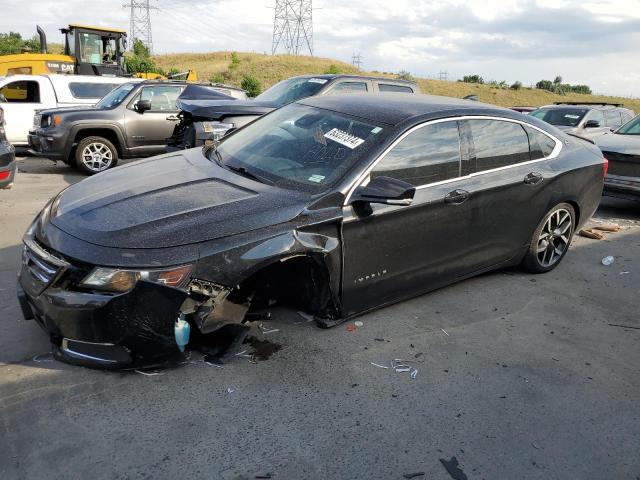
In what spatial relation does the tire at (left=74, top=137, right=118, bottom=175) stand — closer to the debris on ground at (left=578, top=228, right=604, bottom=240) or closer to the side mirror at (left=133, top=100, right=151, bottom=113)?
the side mirror at (left=133, top=100, right=151, bottom=113)

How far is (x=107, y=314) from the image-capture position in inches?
111

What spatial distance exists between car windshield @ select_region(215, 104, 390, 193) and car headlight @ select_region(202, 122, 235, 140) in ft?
8.78

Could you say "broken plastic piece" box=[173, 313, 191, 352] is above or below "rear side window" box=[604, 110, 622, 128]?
below

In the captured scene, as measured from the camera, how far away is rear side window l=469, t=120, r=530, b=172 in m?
4.22

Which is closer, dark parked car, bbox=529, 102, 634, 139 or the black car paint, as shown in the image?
the black car paint

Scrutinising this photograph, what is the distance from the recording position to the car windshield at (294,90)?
8.52 metres

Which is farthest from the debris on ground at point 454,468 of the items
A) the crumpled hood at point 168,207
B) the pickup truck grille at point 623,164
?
the pickup truck grille at point 623,164

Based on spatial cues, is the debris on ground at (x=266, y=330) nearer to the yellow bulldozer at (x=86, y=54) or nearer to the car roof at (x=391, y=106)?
the car roof at (x=391, y=106)

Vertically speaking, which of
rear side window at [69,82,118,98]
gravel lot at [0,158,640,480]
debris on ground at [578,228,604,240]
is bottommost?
gravel lot at [0,158,640,480]

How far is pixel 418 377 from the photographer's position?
3.30 metres

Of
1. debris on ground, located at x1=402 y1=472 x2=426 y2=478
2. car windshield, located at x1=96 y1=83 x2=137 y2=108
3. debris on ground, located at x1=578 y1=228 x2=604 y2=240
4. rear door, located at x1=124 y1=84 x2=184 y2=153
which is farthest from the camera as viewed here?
car windshield, located at x1=96 y1=83 x2=137 y2=108

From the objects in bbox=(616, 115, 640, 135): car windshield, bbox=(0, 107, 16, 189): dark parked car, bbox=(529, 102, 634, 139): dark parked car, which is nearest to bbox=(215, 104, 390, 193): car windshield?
bbox=(0, 107, 16, 189): dark parked car

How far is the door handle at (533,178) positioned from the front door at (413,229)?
76cm

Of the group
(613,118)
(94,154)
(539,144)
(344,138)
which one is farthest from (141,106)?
(613,118)
